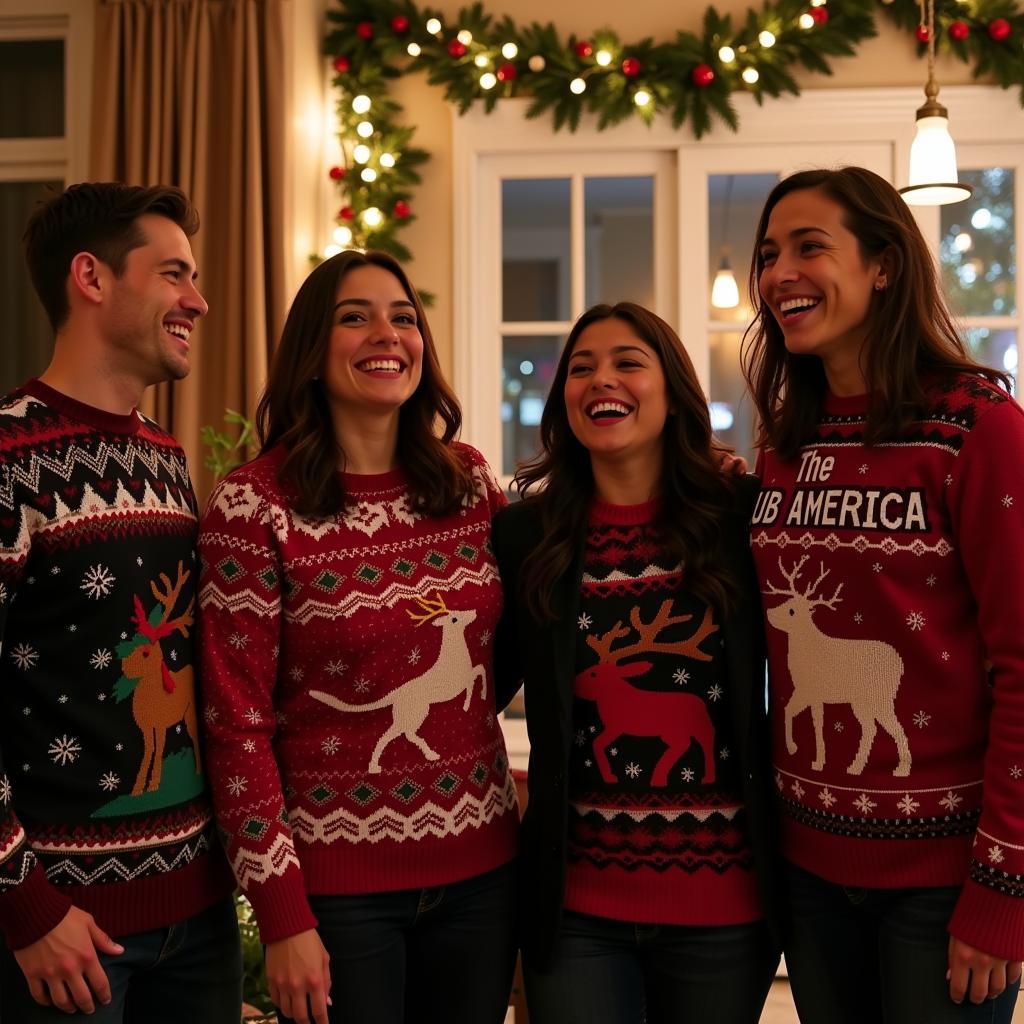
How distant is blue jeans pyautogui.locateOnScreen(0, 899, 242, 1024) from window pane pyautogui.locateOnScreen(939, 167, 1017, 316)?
10.8 ft

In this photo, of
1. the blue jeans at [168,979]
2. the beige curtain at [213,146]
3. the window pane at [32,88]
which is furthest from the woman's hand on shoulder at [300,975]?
the window pane at [32,88]

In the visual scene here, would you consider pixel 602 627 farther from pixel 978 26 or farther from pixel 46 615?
pixel 978 26

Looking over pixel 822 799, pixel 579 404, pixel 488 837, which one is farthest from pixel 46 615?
pixel 822 799

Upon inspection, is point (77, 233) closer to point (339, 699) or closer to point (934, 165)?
point (339, 699)

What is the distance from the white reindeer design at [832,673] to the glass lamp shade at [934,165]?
1.47 meters

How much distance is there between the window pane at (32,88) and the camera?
3990mm

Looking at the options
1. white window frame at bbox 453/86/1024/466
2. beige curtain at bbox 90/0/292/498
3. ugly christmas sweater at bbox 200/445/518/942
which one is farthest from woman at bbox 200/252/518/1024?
white window frame at bbox 453/86/1024/466

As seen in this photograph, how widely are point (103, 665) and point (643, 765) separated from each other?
0.74 m

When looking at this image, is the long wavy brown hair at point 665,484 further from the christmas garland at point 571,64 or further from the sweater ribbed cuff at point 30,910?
the christmas garland at point 571,64

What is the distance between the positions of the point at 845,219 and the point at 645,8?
8.69 ft

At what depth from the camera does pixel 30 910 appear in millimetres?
1377

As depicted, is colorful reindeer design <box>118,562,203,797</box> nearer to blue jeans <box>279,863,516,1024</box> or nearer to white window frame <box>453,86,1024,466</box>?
blue jeans <box>279,863,516,1024</box>

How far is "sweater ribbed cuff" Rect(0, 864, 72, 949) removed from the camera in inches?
53.9

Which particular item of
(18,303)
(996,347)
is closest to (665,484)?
(996,347)
